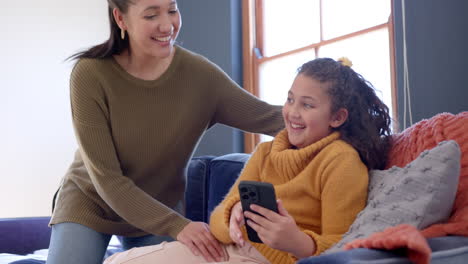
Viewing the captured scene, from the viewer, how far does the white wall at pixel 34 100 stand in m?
4.01

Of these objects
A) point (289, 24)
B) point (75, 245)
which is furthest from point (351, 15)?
point (75, 245)

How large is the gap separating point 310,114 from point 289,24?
181 centimetres

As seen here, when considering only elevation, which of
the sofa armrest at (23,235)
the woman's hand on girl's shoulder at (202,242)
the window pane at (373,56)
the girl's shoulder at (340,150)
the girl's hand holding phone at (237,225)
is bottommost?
the sofa armrest at (23,235)

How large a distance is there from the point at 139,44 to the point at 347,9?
1331 millimetres

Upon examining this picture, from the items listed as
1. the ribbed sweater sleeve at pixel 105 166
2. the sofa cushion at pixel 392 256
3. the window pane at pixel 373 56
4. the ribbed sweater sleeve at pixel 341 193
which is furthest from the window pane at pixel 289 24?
the sofa cushion at pixel 392 256

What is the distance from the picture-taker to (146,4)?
179 cm

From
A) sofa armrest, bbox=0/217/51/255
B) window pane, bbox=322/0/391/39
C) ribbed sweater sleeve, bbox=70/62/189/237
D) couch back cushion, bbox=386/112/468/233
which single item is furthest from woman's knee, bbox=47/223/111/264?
window pane, bbox=322/0/391/39

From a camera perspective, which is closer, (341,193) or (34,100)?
(341,193)

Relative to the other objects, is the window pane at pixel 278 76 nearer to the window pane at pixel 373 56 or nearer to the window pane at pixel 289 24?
the window pane at pixel 289 24

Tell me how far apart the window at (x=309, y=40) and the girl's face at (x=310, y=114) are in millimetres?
1061

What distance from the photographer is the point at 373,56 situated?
8.83 feet

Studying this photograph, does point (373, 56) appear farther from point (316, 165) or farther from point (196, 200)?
point (316, 165)

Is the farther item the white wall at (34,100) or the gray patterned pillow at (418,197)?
the white wall at (34,100)

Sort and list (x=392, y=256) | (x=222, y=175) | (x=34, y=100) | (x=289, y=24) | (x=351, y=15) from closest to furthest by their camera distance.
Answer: (x=392, y=256)
(x=222, y=175)
(x=351, y=15)
(x=289, y=24)
(x=34, y=100)
